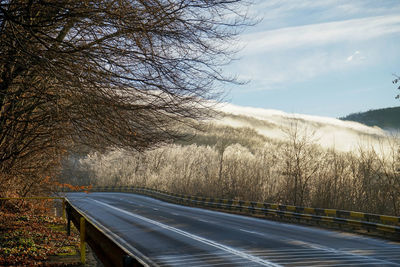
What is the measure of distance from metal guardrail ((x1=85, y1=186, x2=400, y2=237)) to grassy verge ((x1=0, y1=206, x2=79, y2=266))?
35.0 feet

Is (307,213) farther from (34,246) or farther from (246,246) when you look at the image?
(34,246)

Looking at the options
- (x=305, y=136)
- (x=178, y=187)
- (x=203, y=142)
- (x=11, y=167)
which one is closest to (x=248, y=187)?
(x=305, y=136)

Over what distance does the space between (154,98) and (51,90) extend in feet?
7.51

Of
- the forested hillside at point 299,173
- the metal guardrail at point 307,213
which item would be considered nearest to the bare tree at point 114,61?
the forested hillside at point 299,173

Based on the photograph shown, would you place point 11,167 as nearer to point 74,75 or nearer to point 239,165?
point 74,75

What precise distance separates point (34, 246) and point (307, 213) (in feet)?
47.6

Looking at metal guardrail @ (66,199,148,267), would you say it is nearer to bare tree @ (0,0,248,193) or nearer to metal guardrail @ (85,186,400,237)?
bare tree @ (0,0,248,193)

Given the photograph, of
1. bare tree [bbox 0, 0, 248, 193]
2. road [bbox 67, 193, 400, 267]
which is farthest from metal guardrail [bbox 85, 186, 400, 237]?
bare tree [bbox 0, 0, 248, 193]

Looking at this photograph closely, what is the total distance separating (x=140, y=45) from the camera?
8.05 metres

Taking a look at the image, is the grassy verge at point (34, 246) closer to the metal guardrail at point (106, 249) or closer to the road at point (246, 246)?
the metal guardrail at point (106, 249)

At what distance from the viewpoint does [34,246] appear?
11320 millimetres

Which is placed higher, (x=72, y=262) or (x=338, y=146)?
(x=338, y=146)

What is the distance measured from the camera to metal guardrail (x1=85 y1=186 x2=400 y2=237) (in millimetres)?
17016

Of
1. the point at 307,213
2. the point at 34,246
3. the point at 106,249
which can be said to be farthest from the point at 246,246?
the point at 307,213
